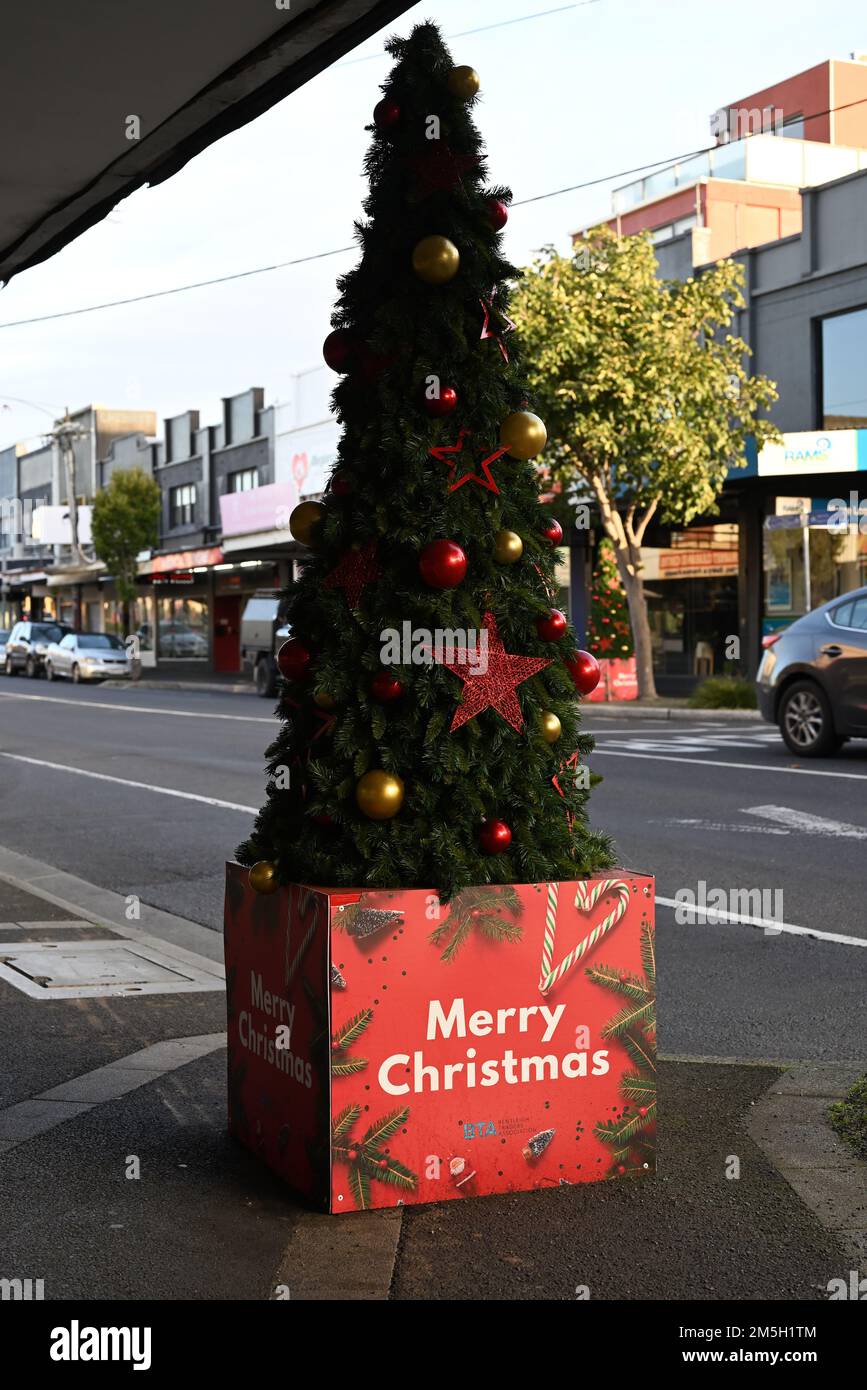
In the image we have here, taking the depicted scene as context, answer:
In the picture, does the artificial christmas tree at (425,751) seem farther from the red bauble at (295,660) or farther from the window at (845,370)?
the window at (845,370)

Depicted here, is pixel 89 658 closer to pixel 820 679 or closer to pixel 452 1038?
pixel 820 679

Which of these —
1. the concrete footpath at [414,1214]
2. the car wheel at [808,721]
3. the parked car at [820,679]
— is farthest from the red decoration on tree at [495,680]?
the car wheel at [808,721]

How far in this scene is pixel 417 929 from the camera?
3646 millimetres

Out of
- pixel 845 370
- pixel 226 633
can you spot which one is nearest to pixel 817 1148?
pixel 845 370

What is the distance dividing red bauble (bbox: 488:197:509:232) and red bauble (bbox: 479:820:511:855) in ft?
5.01

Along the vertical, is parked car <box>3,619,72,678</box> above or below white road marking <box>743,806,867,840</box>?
above

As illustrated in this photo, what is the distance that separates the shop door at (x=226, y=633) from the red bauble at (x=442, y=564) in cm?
4594

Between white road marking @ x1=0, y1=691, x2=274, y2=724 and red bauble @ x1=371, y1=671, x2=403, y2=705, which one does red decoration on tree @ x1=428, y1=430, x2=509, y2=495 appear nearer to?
red bauble @ x1=371, y1=671, x2=403, y2=705

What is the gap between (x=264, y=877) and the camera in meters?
3.83

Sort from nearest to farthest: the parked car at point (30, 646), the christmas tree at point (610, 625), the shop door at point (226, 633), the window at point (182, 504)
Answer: the christmas tree at point (610, 625), the parked car at point (30, 646), the shop door at point (226, 633), the window at point (182, 504)

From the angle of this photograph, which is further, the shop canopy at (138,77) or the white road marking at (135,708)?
the white road marking at (135,708)

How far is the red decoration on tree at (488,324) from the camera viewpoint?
153 inches

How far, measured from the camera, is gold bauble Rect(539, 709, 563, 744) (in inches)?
153

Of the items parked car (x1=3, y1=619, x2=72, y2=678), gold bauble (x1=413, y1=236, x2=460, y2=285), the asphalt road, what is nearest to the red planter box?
the asphalt road
